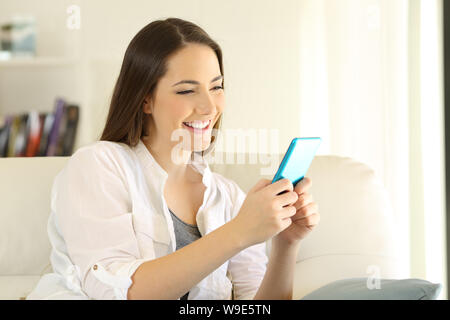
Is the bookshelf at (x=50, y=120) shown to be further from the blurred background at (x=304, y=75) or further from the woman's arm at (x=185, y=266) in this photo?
the woman's arm at (x=185, y=266)

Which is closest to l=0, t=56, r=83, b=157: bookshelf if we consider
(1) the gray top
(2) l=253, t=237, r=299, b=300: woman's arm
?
(1) the gray top

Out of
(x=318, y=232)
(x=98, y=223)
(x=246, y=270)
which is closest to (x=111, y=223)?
(x=98, y=223)

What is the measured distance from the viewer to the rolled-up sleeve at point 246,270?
1280mm

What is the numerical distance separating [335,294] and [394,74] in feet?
3.57

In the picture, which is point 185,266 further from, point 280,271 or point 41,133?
point 41,133

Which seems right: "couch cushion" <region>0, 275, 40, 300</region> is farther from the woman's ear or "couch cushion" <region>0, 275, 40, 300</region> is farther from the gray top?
the woman's ear

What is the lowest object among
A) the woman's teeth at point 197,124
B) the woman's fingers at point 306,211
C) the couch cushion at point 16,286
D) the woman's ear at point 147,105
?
the couch cushion at point 16,286

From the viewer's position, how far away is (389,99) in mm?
1897

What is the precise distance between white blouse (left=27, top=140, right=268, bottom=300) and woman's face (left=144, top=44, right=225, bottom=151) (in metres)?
0.09

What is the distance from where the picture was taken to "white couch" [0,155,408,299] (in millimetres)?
1370

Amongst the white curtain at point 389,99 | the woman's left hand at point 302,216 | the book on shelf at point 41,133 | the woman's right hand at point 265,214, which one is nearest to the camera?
the woman's right hand at point 265,214

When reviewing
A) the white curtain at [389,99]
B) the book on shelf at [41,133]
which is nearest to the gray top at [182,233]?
the white curtain at [389,99]

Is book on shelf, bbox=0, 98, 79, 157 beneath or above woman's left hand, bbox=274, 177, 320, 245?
above

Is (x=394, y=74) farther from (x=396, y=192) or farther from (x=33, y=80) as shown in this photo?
(x=33, y=80)
